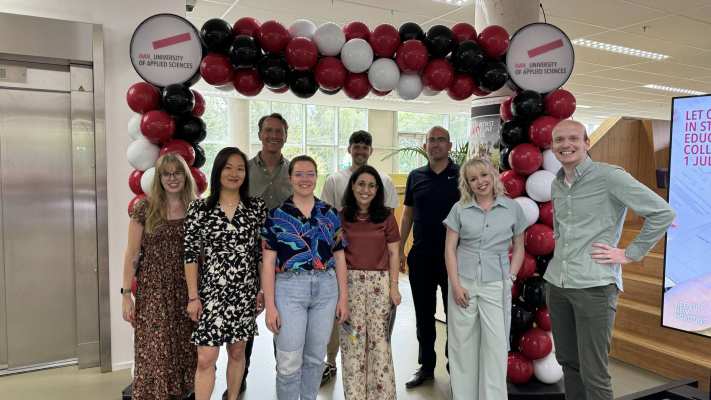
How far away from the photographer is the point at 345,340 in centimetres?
250

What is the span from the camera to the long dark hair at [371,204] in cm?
248

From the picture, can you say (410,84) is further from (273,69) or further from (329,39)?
(273,69)

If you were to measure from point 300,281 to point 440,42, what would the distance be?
1697 mm

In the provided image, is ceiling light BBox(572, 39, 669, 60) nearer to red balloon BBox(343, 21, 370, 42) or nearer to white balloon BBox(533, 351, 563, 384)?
red balloon BBox(343, 21, 370, 42)

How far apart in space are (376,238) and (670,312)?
2.19m

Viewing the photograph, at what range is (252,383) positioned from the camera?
10.3ft

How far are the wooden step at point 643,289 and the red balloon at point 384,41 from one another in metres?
2.78

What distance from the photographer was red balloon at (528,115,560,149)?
280cm

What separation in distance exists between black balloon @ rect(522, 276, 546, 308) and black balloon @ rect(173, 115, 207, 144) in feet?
7.32

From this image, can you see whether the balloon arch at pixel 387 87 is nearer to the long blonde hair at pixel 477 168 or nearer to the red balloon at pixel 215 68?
the red balloon at pixel 215 68

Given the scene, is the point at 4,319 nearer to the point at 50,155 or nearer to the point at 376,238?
the point at 50,155

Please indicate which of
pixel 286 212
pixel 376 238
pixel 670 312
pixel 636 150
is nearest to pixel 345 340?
pixel 376 238

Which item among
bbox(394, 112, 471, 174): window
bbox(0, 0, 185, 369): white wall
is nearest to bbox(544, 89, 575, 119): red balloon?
bbox(0, 0, 185, 369): white wall

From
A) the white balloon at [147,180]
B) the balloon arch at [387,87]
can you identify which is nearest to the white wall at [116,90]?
the balloon arch at [387,87]
